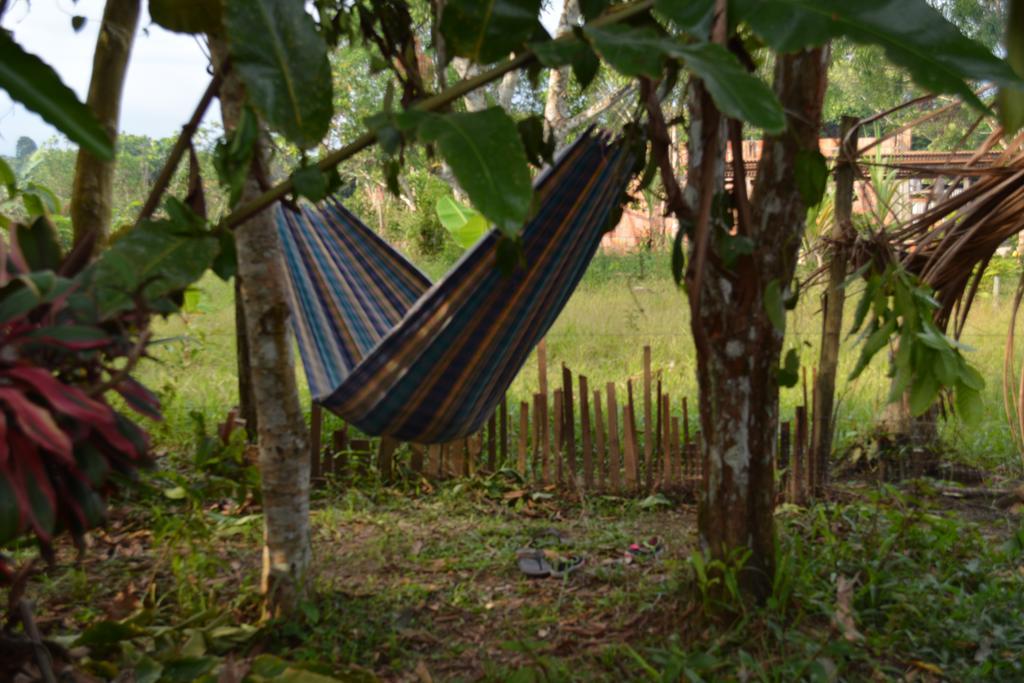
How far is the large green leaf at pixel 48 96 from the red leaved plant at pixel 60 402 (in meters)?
0.11

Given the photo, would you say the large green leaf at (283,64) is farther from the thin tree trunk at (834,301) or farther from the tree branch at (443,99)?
the thin tree trunk at (834,301)

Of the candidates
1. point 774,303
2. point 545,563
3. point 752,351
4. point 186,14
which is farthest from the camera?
point 545,563

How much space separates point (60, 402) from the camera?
67cm

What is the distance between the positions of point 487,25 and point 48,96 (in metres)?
0.37

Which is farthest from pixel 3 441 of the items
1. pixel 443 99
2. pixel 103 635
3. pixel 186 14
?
pixel 103 635

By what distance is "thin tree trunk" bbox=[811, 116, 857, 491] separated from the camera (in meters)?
2.59

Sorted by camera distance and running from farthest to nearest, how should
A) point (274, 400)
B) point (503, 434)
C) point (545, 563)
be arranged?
point (503, 434)
point (545, 563)
point (274, 400)

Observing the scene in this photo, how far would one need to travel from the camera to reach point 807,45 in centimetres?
70

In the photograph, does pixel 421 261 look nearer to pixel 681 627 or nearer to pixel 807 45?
pixel 681 627

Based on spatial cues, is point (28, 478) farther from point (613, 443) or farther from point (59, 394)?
point (613, 443)

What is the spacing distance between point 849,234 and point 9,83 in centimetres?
231

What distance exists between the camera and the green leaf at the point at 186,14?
1084 millimetres

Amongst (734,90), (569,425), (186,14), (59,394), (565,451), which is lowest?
(565,451)

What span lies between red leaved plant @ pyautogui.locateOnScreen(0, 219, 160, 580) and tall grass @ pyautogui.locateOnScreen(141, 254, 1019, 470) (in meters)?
1.87
